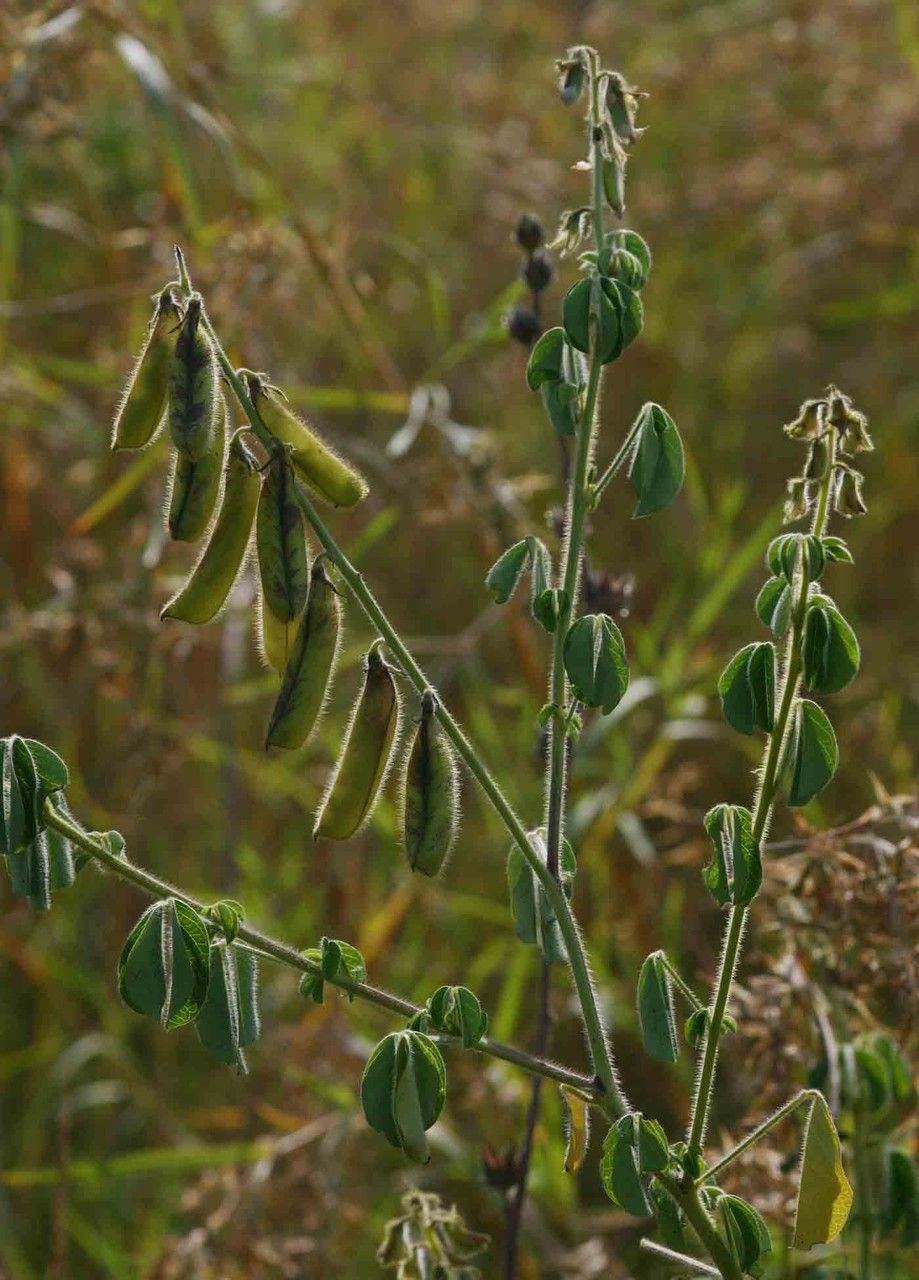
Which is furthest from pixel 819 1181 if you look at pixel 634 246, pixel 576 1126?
pixel 634 246

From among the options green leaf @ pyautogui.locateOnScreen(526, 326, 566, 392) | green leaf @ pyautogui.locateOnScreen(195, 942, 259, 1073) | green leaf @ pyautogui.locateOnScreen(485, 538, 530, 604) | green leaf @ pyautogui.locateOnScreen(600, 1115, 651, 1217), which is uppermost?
green leaf @ pyautogui.locateOnScreen(526, 326, 566, 392)

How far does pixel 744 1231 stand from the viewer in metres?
1.29

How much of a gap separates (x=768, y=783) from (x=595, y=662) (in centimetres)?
16

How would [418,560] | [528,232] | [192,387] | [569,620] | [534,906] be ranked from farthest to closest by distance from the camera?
[418,560] → [528,232] → [534,906] → [569,620] → [192,387]

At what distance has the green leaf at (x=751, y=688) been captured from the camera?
1.24m

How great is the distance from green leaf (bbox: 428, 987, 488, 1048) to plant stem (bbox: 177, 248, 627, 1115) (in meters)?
0.08

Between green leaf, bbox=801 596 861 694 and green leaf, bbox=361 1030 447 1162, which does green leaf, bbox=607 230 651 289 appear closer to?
green leaf, bbox=801 596 861 694

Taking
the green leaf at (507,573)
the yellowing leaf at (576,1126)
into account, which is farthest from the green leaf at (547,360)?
the yellowing leaf at (576,1126)

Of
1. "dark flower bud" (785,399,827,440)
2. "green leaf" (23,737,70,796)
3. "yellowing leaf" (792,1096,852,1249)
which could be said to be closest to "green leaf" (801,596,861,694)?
"dark flower bud" (785,399,827,440)

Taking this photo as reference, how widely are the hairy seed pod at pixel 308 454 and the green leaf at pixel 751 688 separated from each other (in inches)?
12.3

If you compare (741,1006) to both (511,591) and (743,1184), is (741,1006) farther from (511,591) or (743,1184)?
(511,591)

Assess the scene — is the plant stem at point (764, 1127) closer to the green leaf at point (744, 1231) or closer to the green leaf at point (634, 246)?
the green leaf at point (744, 1231)

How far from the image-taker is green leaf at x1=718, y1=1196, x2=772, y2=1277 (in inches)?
50.8

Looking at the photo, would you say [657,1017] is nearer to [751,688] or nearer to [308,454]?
[751,688]
